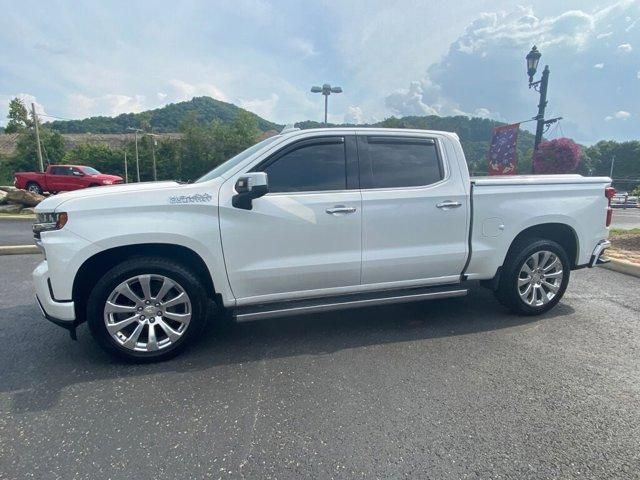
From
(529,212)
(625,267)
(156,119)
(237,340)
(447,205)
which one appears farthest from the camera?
(156,119)

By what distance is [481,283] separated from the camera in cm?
408

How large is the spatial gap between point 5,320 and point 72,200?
2.06 meters

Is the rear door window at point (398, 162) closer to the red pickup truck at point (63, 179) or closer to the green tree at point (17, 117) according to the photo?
the red pickup truck at point (63, 179)

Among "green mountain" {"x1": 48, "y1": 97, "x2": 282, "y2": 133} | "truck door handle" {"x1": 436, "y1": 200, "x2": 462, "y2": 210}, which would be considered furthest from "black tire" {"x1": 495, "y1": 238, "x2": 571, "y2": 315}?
"green mountain" {"x1": 48, "y1": 97, "x2": 282, "y2": 133}

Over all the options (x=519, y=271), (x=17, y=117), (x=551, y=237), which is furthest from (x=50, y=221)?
(x=17, y=117)

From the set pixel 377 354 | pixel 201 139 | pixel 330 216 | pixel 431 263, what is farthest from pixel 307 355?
pixel 201 139

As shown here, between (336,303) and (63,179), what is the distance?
832 inches

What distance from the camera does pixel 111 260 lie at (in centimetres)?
306

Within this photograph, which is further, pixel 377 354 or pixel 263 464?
pixel 377 354

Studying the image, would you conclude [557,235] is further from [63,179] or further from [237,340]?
[63,179]

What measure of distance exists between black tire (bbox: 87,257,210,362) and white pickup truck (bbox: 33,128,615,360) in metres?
0.01

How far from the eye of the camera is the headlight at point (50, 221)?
9.23 ft

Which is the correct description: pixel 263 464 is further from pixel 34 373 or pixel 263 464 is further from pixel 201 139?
pixel 201 139

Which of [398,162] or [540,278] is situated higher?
[398,162]
